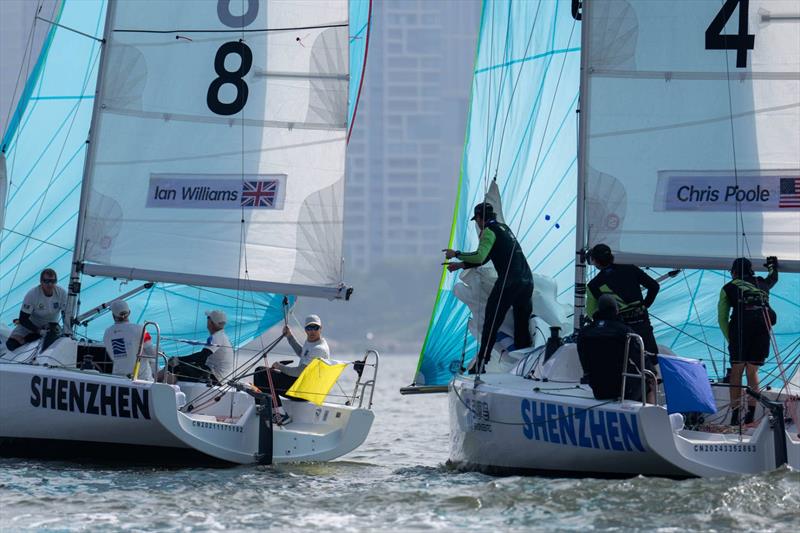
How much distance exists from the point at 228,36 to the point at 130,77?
87 centimetres

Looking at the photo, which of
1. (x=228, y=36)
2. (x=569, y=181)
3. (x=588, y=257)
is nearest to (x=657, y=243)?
(x=588, y=257)

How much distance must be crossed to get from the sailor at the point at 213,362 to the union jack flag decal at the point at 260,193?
1223 millimetres

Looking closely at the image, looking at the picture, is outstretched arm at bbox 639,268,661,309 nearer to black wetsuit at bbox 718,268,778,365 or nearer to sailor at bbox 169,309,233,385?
black wetsuit at bbox 718,268,778,365

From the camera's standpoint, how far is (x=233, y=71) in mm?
12812

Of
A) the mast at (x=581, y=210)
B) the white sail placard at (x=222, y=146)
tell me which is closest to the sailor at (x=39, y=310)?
the white sail placard at (x=222, y=146)

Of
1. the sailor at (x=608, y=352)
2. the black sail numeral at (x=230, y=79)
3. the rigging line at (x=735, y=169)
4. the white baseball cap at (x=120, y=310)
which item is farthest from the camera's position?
the black sail numeral at (x=230, y=79)

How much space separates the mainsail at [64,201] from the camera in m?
13.5

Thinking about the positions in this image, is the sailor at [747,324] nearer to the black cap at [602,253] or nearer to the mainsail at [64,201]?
the black cap at [602,253]

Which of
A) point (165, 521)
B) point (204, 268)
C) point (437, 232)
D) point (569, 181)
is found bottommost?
point (165, 521)

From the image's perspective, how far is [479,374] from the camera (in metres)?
10.4

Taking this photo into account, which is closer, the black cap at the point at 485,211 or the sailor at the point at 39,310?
the black cap at the point at 485,211

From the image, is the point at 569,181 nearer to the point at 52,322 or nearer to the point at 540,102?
the point at 540,102

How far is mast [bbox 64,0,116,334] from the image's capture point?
1209 centimetres

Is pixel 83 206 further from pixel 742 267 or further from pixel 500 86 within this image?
pixel 742 267
